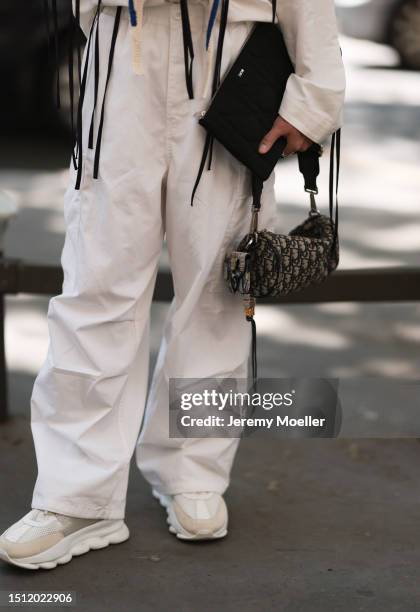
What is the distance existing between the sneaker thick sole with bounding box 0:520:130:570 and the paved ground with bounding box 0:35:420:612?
0.09 feet

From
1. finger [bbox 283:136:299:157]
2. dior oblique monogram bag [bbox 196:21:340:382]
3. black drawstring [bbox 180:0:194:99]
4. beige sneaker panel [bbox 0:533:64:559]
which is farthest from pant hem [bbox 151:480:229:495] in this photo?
black drawstring [bbox 180:0:194:99]

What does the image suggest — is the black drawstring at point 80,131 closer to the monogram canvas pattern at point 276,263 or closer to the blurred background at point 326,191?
the monogram canvas pattern at point 276,263

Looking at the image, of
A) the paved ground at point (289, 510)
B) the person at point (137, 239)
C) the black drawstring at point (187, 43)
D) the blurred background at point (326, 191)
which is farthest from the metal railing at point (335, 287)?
the black drawstring at point (187, 43)

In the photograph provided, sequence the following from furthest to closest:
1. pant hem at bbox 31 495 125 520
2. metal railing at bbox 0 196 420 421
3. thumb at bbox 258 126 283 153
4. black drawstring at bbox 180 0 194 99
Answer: metal railing at bbox 0 196 420 421 < pant hem at bbox 31 495 125 520 < thumb at bbox 258 126 283 153 < black drawstring at bbox 180 0 194 99

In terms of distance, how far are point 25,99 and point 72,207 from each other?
6681 millimetres

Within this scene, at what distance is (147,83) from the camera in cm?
276

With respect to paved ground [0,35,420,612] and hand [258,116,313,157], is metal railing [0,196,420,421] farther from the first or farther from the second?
hand [258,116,313,157]

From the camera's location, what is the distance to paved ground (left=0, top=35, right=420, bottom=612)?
2.84 m

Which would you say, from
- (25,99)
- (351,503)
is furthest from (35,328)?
(25,99)

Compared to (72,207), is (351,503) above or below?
below

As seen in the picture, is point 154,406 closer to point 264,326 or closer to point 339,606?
point 339,606

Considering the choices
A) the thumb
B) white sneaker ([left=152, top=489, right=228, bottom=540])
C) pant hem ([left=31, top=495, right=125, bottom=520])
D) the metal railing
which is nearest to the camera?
the thumb

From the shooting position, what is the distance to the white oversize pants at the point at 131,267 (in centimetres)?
A: 277

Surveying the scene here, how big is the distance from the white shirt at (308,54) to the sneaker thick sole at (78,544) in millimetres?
1201
